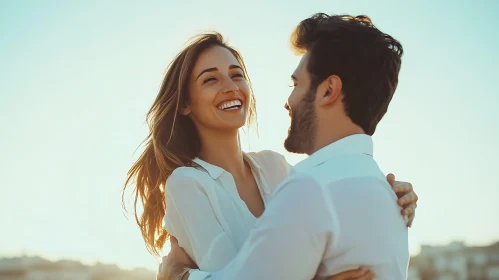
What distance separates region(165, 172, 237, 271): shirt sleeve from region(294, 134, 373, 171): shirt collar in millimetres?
1143

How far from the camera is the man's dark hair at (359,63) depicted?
311 cm

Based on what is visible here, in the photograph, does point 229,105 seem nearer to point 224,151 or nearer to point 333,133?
point 224,151

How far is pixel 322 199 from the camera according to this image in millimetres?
2441

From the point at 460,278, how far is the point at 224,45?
70.5 m

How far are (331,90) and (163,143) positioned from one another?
1853mm

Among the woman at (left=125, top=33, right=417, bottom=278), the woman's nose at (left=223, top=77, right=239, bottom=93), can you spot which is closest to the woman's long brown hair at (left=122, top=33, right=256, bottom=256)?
the woman at (left=125, top=33, right=417, bottom=278)

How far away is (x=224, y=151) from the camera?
452 centimetres

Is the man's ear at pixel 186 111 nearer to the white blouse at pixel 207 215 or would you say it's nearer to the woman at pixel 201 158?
the woman at pixel 201 158

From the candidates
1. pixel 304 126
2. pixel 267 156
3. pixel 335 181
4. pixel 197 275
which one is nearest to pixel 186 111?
pixel 267 156

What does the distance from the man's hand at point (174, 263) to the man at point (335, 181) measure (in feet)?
1.63

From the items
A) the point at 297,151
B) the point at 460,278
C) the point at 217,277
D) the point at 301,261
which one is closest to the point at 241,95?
the point at 297,151

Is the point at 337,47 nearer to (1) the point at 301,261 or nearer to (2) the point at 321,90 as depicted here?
(2) the point at 321,90

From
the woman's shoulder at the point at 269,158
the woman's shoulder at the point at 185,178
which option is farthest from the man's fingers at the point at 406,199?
the woman's shoulder at the point at 269,158

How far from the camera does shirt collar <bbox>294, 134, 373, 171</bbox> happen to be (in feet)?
8.87
